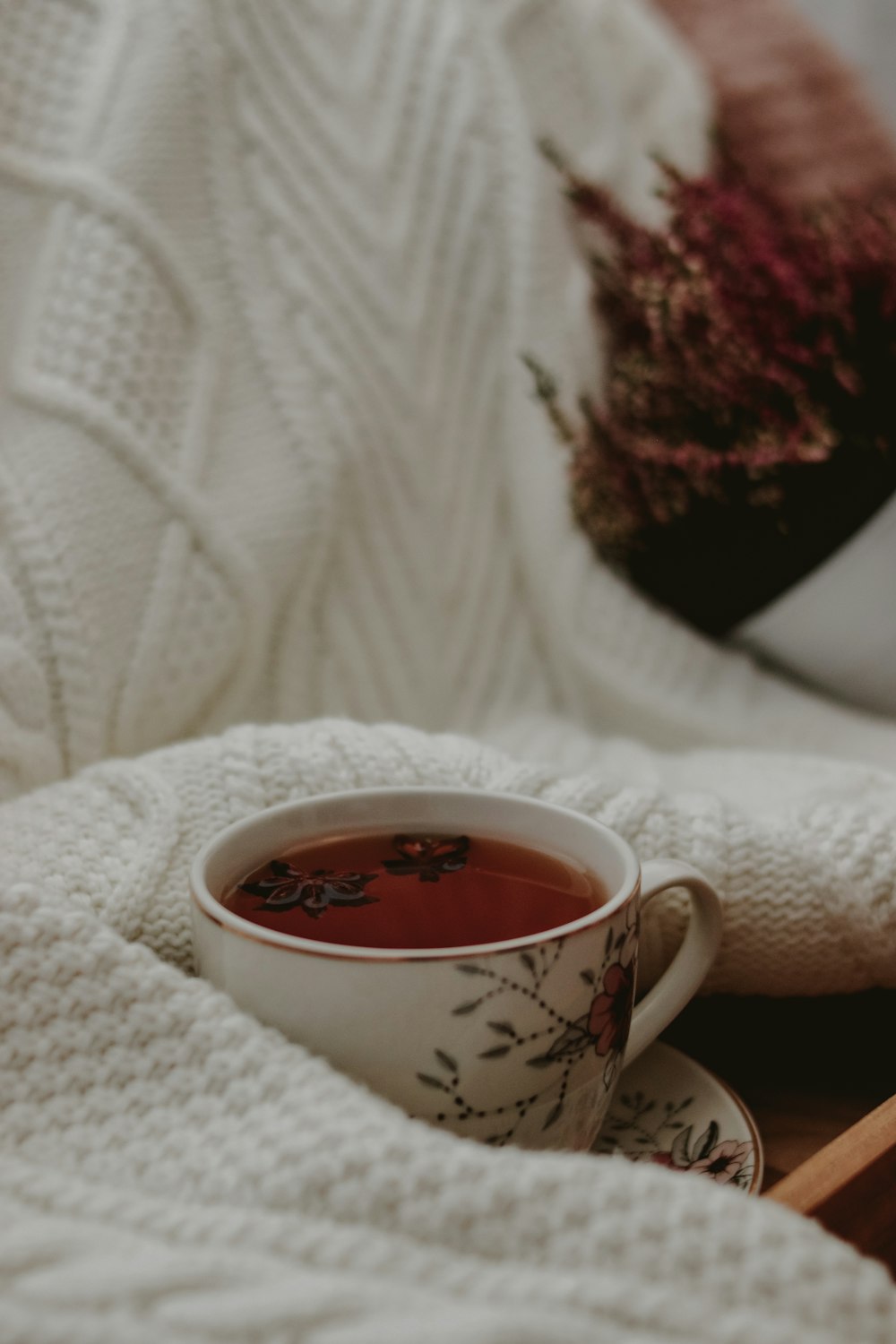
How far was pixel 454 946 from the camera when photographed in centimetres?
39

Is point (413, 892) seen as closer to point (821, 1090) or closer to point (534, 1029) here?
point (534, 1029)

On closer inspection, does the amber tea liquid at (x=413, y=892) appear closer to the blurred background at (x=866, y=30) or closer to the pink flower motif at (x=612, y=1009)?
the pink flower motif at (x=612, y=1009)

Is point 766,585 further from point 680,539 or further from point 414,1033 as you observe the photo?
point 414,1033

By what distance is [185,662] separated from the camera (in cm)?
67

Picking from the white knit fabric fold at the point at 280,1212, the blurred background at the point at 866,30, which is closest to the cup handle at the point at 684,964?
the white knit fabric fold at the point at 280,1212

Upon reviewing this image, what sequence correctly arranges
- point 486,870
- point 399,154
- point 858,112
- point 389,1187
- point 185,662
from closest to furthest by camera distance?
point 389,1187, point 486,870, point 185,662, point 399,154, point 858,112

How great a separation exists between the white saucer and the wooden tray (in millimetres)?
21

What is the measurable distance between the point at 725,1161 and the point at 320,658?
1.37ft

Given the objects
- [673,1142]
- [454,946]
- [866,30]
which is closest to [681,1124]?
[673,1142]

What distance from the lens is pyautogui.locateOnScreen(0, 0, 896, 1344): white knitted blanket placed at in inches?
12.1

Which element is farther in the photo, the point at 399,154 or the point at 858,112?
the point at 858,112

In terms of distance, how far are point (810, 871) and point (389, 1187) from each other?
0.79 ft

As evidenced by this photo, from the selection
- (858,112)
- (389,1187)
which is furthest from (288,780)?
(858,112)

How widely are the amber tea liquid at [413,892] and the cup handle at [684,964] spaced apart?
0.04 metres
